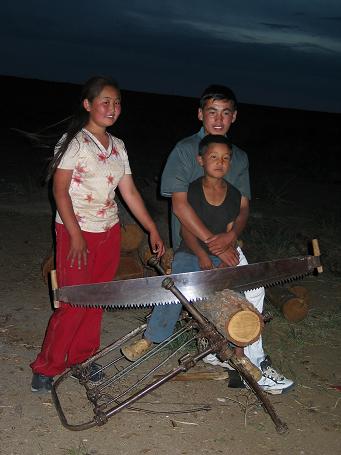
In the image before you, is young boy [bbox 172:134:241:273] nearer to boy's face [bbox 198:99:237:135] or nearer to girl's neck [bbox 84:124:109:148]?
boy's face [bbox 198:99:237:135]

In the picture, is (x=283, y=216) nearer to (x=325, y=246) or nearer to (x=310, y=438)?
(x=325, y=246)

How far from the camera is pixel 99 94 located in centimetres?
343

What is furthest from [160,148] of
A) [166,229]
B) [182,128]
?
[166,229]

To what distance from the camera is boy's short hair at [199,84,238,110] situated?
3695 millimetres

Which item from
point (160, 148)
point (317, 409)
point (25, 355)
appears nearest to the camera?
point (317, 409)

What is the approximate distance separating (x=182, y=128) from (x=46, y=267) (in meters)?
24.4

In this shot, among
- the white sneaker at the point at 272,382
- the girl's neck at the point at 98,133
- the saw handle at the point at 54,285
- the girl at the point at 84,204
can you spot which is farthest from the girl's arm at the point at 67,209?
the white sneaker at the point at 272,382

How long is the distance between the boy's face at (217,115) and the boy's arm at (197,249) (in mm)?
657

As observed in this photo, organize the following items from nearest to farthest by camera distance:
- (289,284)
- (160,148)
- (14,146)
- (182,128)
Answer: (289,284) → (14,146) → (160,148) → (182,128)

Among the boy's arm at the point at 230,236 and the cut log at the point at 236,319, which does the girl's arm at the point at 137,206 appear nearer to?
the boy's arm at the point at 230,236

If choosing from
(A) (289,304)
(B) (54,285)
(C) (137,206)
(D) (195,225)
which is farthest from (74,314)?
(A) (289,304)

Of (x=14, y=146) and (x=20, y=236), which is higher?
(x=14, y=146)

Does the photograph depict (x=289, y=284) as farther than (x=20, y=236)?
No

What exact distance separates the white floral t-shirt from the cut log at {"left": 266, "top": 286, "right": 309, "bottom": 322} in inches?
91.9
